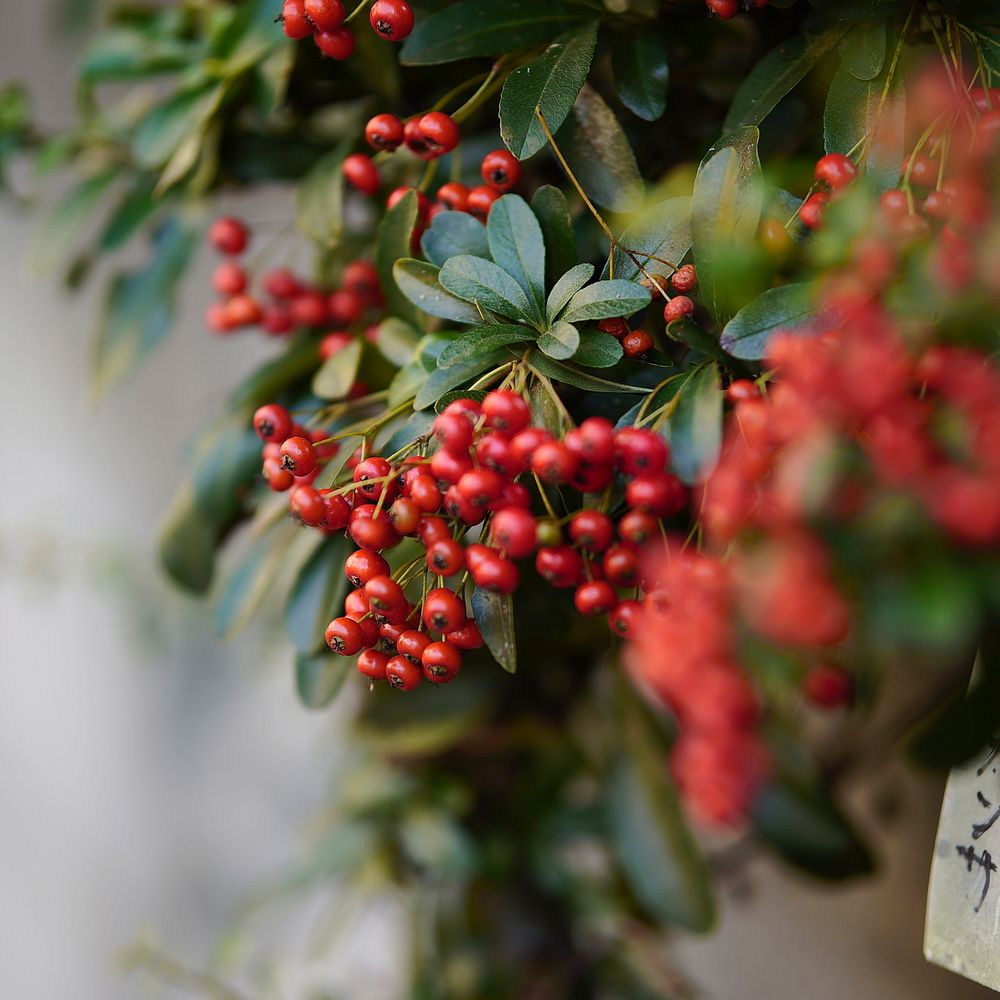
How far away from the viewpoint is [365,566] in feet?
1.26

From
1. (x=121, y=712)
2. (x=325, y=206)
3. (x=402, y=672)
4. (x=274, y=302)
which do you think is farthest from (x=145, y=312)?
(x=121, y=712)

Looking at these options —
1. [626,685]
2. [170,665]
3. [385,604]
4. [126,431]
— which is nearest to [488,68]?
[385,604]

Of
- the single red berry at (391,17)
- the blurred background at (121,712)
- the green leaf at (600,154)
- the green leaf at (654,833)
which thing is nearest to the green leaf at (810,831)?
the green leaf at (654,833)

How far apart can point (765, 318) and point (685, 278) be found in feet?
0.18

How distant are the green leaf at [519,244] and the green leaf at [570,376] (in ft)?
0.06

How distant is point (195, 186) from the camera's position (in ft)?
2.04

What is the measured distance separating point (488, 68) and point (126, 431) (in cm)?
99

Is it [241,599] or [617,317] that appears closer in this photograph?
[617,317]

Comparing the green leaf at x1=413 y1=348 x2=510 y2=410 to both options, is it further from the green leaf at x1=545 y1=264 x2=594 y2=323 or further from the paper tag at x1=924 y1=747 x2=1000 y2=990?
the paper tag at x1=924 y1=747 x2=1000 y2=990

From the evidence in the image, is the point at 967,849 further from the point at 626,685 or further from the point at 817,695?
the point at 626,685

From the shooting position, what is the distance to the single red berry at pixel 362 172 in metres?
0.52

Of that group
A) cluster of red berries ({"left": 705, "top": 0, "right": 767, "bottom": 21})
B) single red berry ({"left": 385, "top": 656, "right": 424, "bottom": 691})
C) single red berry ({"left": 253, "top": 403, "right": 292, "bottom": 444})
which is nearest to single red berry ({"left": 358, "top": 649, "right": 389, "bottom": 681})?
single red berry ({"left": 385, "top": 656, "right": 424, "bottom": 691})

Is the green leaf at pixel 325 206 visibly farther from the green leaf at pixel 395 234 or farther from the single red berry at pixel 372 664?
the single red berry at pixel 372 664

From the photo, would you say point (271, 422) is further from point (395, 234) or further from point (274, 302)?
point (274, 302)
